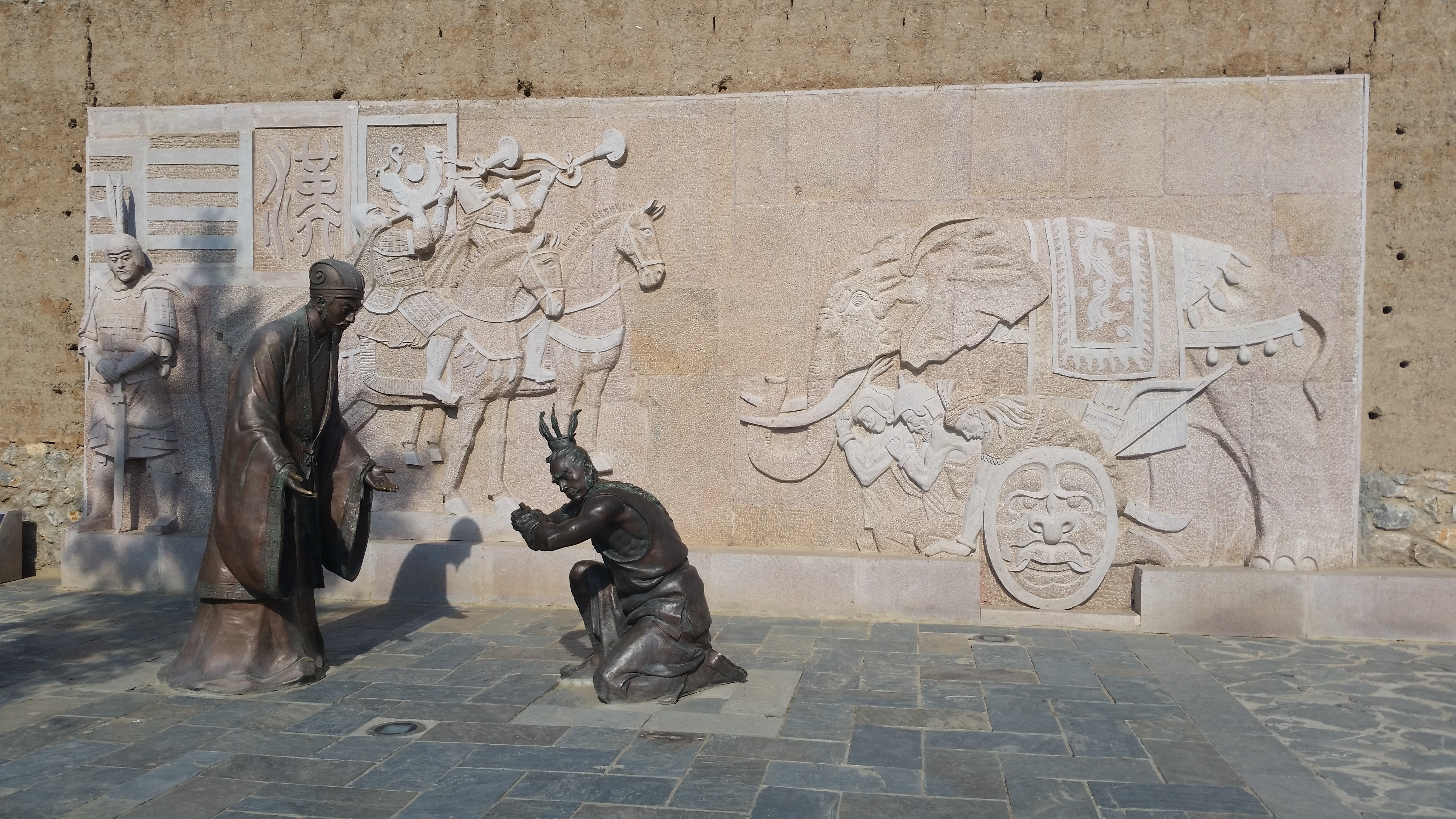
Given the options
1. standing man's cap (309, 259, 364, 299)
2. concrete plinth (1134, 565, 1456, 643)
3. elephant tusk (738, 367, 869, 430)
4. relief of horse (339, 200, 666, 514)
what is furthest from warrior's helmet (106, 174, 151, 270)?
concrete plinth (1134, 565, 1456, 643)

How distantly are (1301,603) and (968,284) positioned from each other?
282 cm

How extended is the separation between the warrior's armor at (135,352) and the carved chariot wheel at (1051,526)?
588 cm

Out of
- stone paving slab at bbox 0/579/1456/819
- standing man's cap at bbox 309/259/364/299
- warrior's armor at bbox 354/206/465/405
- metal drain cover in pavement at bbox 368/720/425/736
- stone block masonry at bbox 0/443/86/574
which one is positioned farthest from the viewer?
stone block masonry at bbox 0/443/86/574

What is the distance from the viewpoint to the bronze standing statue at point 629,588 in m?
5.24

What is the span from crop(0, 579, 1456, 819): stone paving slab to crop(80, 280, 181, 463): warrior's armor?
175 cm

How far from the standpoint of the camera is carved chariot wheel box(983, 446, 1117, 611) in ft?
23.4

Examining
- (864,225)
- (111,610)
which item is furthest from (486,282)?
(111,610)

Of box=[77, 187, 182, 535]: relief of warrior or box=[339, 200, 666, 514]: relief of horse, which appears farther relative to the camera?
box=[77, 187, 182, 535]: relief of warrior

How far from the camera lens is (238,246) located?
26.8ft

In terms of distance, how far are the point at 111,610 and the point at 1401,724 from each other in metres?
7.41

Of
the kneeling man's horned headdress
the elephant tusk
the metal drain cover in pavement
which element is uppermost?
the elephant tusk

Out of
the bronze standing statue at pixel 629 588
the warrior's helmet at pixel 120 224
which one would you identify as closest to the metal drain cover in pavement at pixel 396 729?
the bronze standing statue at pixel 629 588

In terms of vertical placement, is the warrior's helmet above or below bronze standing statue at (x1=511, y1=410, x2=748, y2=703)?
above

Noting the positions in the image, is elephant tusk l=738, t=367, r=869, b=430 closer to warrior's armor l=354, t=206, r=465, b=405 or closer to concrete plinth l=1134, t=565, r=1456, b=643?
concrete plinth l=1134, t=565, r=1456, b=643
